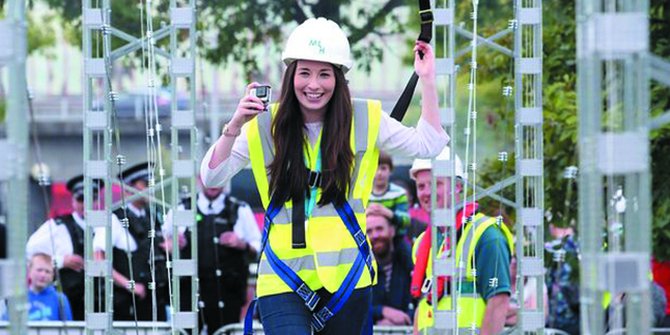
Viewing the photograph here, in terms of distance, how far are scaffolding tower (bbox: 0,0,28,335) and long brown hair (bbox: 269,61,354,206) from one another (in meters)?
1.17

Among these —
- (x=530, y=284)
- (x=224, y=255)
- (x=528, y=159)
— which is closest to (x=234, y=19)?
(x=224, y=255)

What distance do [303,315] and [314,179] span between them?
1.76ft

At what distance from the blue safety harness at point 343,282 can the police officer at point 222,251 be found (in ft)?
20.4

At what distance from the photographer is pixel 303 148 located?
20.2ft

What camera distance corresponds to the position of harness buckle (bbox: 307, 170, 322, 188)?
6090 millimetres

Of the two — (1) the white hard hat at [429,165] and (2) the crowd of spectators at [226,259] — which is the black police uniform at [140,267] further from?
(1) the white hard hat at [429,165]

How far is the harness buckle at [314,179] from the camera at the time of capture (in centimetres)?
609

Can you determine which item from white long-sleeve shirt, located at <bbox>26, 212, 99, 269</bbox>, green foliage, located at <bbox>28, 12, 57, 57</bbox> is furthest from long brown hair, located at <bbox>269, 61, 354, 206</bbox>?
green foliage, located at <bbox>28, 12, 57, 57</bbox>

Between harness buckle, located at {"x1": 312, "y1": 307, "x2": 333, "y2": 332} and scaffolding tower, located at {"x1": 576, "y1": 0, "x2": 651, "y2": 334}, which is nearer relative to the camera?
scaffolding tower, located at {"x1": 576, "y1": 0, "x2": 651, "y2": 334}

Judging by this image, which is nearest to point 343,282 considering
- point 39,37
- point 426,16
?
point 426,16

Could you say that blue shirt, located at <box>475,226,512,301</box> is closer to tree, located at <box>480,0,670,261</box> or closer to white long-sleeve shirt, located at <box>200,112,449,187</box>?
white long-sleeve shirt, located at <box>200,112,449,187</box>

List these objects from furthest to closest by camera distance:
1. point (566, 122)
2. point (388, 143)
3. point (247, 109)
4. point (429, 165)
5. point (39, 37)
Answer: point (39, 37)
point (566, 122)
point (429, 165)
point (388, 143)
point (247, 109)

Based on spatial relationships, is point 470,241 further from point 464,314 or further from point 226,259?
point 226,259

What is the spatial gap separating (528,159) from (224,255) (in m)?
4.64
